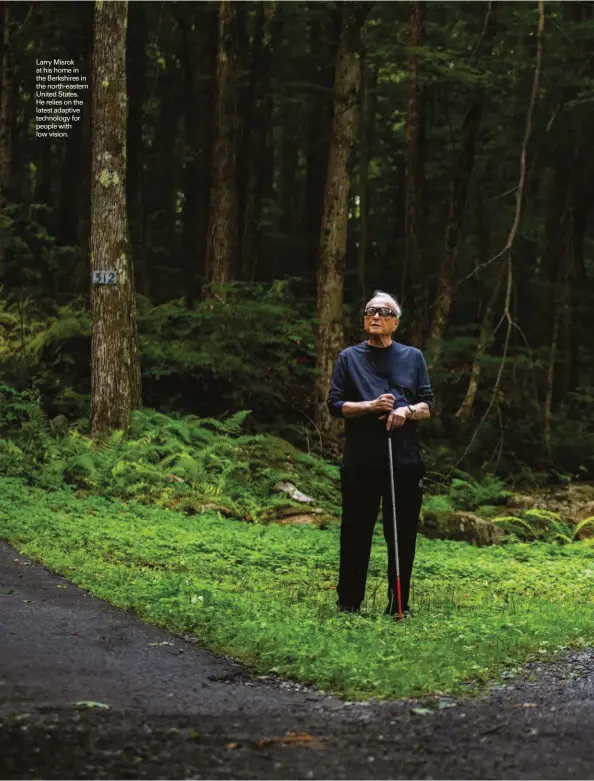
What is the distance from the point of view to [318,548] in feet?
38.9

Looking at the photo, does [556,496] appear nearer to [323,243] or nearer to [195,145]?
[323,243]

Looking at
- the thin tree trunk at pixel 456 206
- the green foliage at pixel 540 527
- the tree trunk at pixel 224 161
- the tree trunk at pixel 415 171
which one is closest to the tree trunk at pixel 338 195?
the tree trunk at pixel 224 161

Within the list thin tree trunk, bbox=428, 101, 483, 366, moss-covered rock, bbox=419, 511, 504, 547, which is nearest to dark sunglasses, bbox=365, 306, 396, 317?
moss-covered rock, bbox=419, 511, 504, 547

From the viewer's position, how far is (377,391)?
7.64 m

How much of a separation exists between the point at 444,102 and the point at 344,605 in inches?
1078

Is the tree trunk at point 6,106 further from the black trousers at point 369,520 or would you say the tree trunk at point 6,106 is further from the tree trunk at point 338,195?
the black trousers at point 369,520

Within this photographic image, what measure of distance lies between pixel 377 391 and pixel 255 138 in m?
22.6

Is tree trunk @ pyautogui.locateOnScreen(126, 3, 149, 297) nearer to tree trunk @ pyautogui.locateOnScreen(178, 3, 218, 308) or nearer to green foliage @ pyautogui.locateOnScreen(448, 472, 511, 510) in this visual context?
tree trunk @ pyautogui.locateOnScreen(178, 3, 218, 308)

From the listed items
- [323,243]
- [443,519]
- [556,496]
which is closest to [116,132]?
[323,243]

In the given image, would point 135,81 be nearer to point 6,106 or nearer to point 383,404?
point 6,106

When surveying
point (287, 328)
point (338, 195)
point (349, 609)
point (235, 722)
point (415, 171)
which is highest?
point (415, 171)

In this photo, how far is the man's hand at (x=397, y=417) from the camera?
7430 millimetres

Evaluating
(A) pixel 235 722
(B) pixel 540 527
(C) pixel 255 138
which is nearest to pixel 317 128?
(C) pixel 255 138

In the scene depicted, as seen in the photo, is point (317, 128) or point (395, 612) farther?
point (317, 128)
